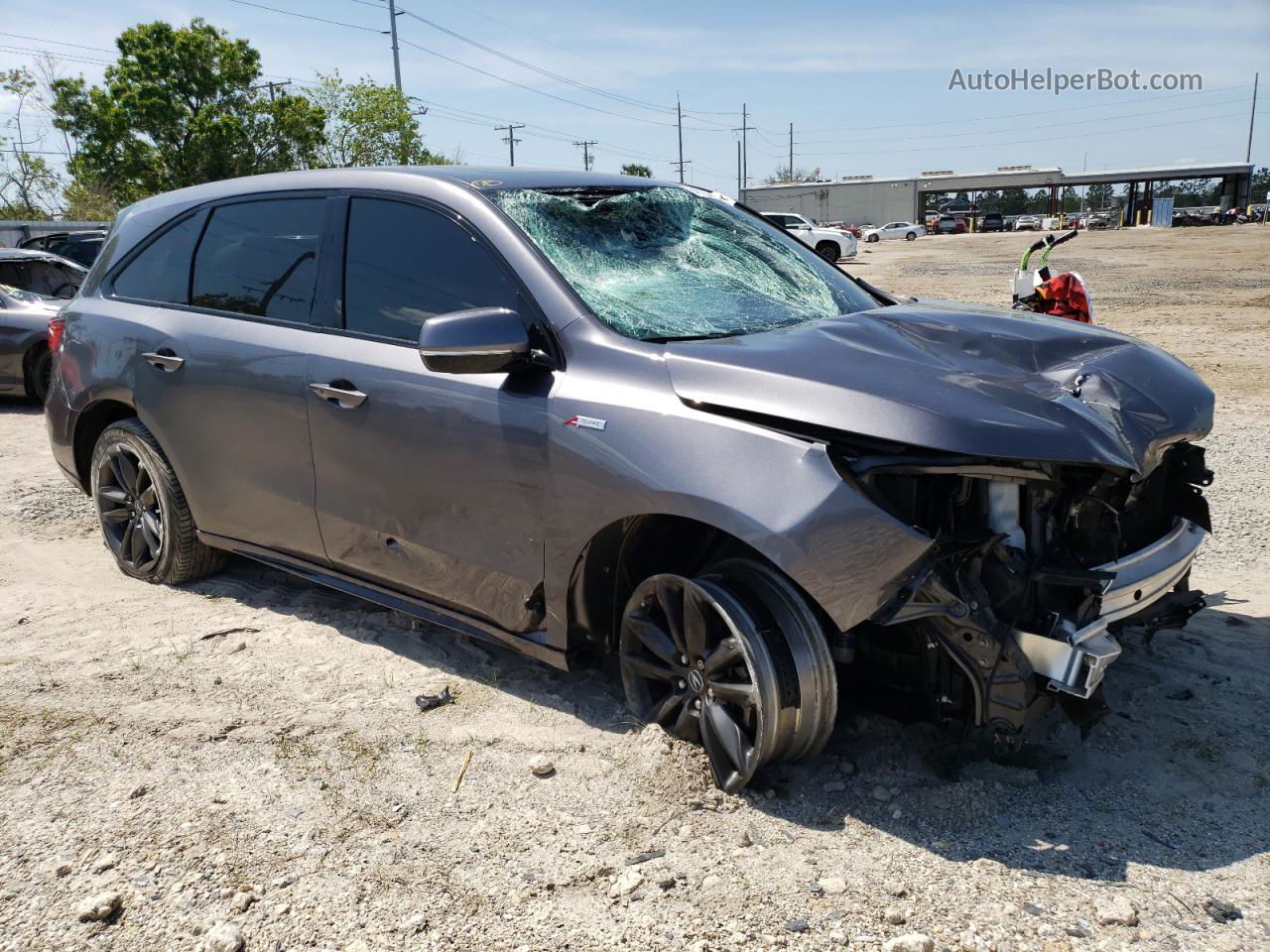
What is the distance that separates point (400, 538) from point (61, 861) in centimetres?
138

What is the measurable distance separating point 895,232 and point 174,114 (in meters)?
43.2

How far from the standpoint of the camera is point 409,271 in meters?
3.63

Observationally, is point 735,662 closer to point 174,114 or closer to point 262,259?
point 262,259

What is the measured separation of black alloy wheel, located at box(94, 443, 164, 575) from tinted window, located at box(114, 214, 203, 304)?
711 mm

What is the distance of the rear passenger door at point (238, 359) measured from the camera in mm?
3934

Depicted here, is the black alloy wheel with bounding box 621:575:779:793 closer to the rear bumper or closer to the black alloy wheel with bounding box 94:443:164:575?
the rear bumper

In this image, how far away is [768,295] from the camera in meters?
3.73

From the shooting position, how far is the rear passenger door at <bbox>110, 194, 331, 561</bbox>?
393 cm

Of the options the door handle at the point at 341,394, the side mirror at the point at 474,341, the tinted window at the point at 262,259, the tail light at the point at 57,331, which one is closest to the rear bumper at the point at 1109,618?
the side mirror at the point at 474,341

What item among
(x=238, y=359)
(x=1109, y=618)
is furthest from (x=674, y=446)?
(x=238, y=359)

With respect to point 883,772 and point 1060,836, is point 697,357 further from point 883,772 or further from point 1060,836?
point 1060,836

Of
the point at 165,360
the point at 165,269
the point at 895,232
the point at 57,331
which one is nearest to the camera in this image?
the point at 165,360

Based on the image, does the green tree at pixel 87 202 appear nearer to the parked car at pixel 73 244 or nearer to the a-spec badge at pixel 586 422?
the parked car at pixel 73 244

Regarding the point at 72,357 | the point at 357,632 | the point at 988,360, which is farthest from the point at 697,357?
the point at 72,357
